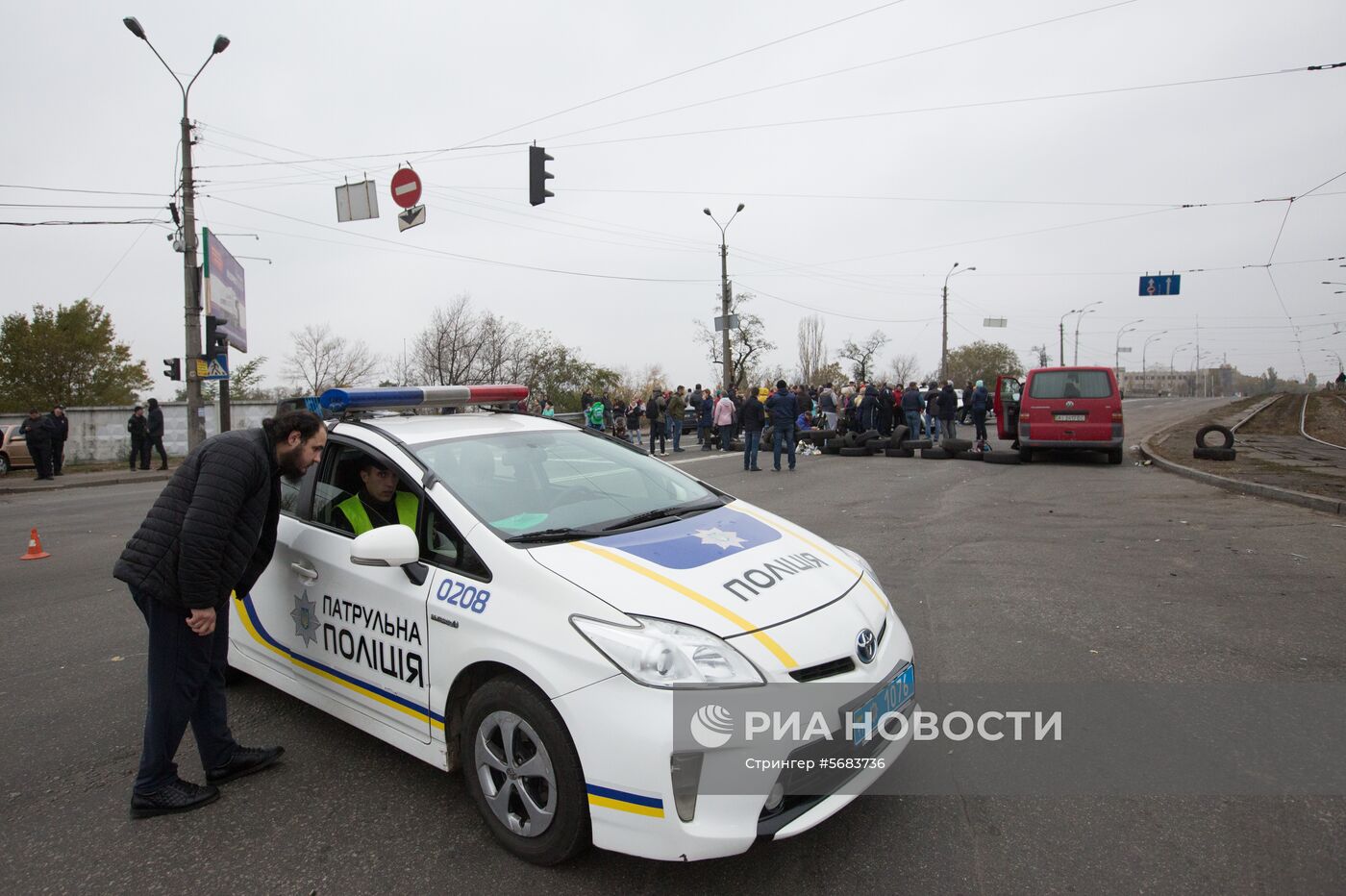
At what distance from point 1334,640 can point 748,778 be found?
4.45m

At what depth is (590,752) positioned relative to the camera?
2432mm

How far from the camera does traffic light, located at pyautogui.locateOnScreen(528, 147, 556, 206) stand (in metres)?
14.8

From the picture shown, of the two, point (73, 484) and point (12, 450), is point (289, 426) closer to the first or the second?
point (73, 484)

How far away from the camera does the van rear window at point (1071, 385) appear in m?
14.9

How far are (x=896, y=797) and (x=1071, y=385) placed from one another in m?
14.1

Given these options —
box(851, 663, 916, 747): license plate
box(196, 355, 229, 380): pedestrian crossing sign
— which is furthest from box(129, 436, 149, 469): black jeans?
box(851, 663, 916, 747): license plate

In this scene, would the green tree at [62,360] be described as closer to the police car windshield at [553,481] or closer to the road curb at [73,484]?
the road curb at [73,484]

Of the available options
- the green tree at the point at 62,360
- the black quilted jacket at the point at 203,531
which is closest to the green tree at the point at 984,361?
the green tree at the point at 62,360

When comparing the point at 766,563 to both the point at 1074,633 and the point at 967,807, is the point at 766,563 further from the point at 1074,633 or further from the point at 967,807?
the point at 1074,633

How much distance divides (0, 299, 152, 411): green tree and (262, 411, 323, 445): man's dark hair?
47324 millimetres

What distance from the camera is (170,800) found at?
123 inches

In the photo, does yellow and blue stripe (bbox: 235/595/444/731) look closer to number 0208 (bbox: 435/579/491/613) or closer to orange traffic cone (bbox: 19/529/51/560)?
number 0208 (bbox: 435/579/491/613)

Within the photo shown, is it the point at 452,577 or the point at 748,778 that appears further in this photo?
the point at 452,577

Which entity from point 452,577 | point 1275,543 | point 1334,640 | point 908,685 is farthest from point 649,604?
point 1275,543
